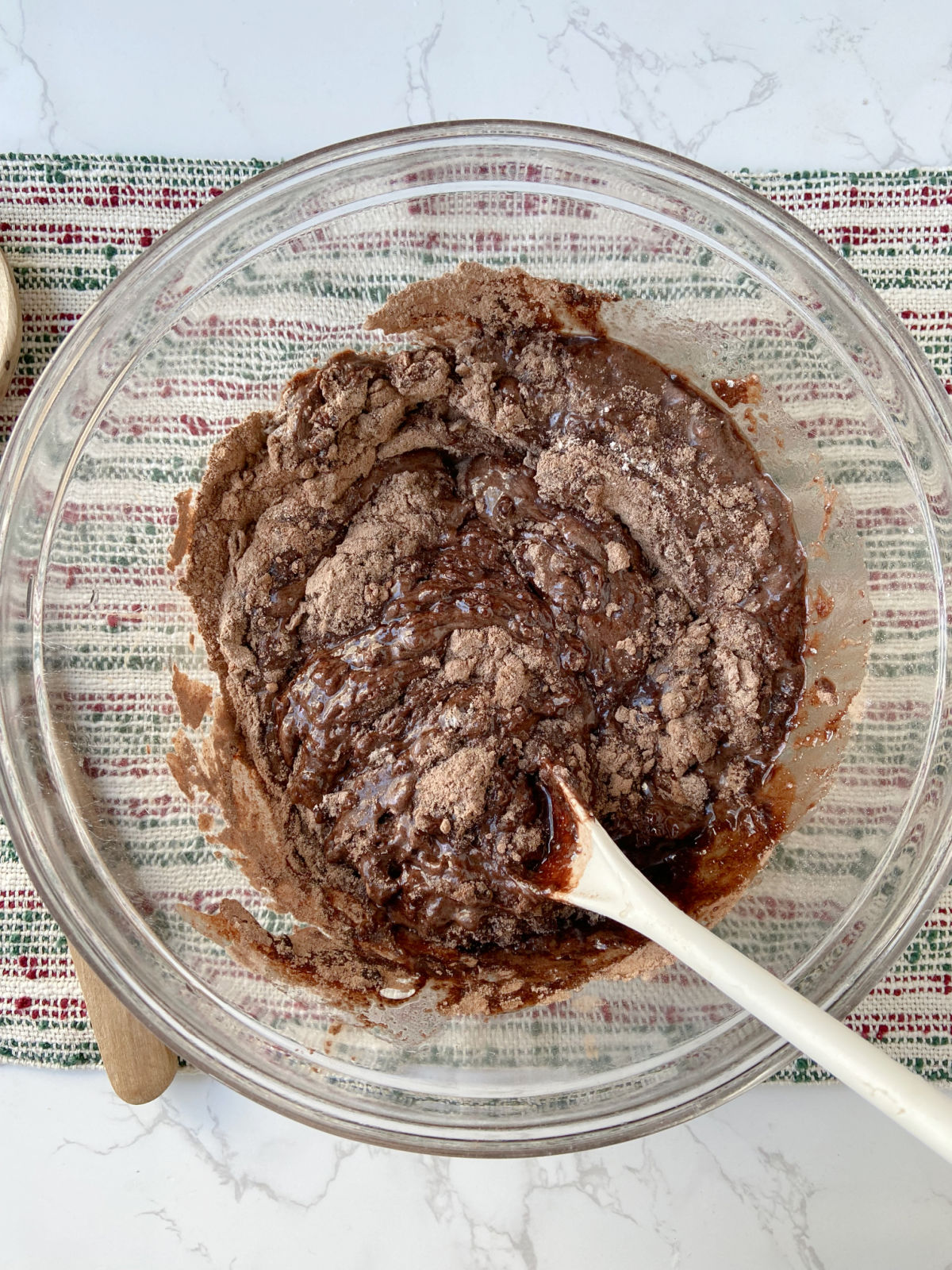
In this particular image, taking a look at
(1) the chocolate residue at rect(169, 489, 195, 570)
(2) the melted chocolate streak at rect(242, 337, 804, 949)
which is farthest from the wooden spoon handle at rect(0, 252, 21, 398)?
(2) the melted chocolate streak at rect(242, 337, 804, 949)

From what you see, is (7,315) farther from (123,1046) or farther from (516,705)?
(123,1046)

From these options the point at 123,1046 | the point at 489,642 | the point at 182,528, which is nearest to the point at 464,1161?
the point at 123,1046

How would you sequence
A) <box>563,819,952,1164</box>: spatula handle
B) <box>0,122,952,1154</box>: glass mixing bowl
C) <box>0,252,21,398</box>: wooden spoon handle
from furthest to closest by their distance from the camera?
<box>0,252,21,398</box>: wooden spoon handle < <box>0,122,952,1154</box>: glass mixing bowl < <box>563,819,952,1164</box>: spatula handle

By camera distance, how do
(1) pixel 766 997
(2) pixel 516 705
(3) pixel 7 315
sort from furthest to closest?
(3) pixel 7 315
(2) pixel 516 705
(1) pixel 766 997

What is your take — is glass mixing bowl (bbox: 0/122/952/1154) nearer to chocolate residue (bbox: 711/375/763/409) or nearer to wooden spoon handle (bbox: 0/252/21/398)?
chocolate residue (bbox: 711/375/763/409)

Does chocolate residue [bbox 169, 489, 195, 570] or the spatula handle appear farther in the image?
chocolate residue [bbox 169, 489, 195, 570]

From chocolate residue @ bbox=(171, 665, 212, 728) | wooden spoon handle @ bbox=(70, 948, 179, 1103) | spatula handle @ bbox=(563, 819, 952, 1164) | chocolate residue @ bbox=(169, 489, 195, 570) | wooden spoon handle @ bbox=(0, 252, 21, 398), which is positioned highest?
wooden spoon handle @ bbox=(0, 252, 21, 398)
